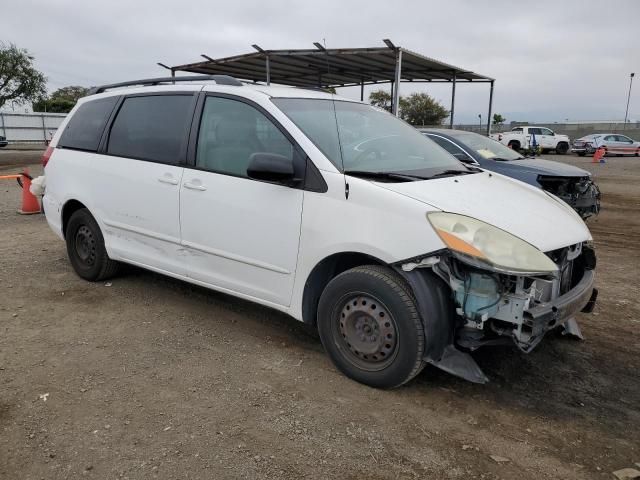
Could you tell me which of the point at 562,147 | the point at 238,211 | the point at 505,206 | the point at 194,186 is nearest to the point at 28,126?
the point at 562,147

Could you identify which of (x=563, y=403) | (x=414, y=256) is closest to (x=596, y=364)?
(x=563, y=403)

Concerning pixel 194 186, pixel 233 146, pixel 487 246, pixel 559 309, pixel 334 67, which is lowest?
pixel 559 309

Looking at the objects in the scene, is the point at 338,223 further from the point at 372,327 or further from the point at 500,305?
the point at 500,305

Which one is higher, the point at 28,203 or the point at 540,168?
Answer: the point at 540,168

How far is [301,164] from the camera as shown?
11.0ft

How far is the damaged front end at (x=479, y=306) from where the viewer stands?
9.12 feet

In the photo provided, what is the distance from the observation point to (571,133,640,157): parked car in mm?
31547

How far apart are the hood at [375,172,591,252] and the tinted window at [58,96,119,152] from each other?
301 cm

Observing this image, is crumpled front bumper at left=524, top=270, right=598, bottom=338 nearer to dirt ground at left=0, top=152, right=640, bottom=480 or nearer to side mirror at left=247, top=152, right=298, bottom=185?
dirt ground at left=0, top=152, right=640, bottom=480

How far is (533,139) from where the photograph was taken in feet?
104

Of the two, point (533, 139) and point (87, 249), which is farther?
point (533, 139)

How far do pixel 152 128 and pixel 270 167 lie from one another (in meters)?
1.62

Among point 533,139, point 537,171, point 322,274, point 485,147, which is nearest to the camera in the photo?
point 322,274

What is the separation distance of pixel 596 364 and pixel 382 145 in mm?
2180
